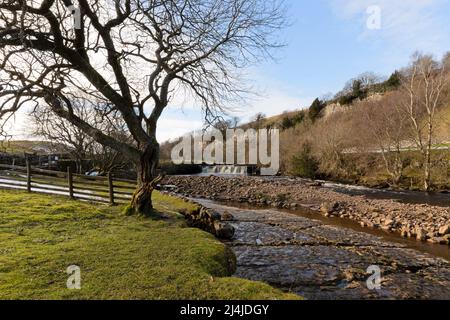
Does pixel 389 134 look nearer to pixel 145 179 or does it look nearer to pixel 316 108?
pixel 145 179

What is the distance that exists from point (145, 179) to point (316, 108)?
59092 millimetres

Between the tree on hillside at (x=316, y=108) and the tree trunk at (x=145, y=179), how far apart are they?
55.2 m

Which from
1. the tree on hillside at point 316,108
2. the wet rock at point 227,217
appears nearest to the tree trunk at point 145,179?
the wet rock at point 227,217

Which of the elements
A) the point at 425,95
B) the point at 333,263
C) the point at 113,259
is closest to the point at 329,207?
the point at 333,263

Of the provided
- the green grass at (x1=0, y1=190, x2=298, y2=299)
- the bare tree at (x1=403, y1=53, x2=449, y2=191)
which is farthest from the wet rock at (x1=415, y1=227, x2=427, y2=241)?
the bare tree at (x1=403, y1=53, x2=449, y2=191)

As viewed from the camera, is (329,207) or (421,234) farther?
(329,207)

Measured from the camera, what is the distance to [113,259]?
20.5ft

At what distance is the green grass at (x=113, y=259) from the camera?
479cm

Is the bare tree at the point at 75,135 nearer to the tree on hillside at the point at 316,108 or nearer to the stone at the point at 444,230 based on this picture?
the stone at the point at 444,230

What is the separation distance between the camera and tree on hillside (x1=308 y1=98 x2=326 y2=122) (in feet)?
208
